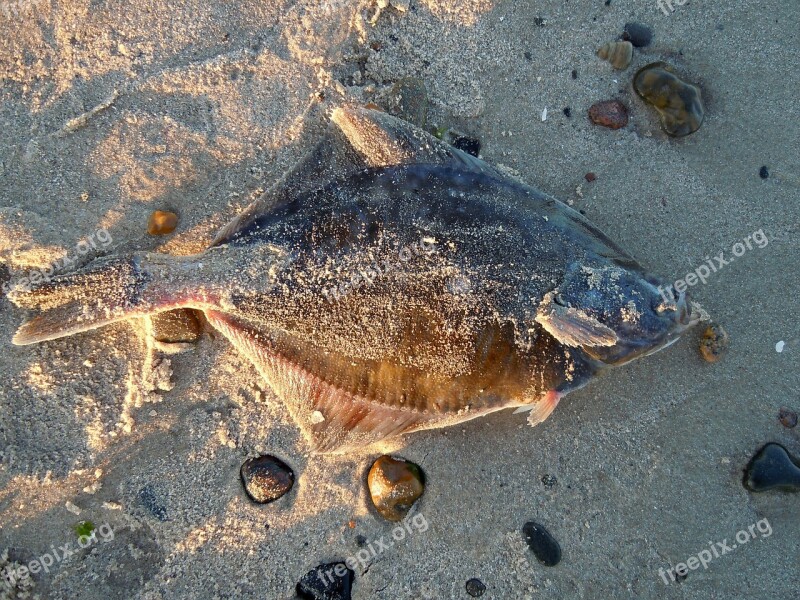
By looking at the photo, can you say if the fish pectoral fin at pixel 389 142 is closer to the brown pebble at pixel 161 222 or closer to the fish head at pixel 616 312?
the fish head at pixel 616 312

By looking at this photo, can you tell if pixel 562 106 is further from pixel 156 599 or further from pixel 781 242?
pixel 156 599

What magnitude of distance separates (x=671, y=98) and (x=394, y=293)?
267 centimetres

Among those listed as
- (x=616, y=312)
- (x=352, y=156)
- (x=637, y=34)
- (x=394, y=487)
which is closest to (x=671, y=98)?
(x=637, y=34)

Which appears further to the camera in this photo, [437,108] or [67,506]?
[437,108]

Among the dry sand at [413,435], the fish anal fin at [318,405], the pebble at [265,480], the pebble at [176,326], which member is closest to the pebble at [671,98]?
the dry sand at [413,435]

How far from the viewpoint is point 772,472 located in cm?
373

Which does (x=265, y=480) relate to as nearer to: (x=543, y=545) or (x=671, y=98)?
(x=543, y=545)

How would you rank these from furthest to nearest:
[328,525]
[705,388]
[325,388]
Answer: [705,388], [328,525], [325,388]

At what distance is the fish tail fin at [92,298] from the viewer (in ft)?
10.2

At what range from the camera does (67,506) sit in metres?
3.41

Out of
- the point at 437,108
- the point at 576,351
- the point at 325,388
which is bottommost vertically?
the point at 325,388

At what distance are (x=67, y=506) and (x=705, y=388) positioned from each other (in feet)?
15.0

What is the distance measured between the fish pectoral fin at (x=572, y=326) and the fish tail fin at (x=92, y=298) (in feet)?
7.38

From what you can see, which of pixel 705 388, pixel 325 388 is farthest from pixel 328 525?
pixel 705 388
